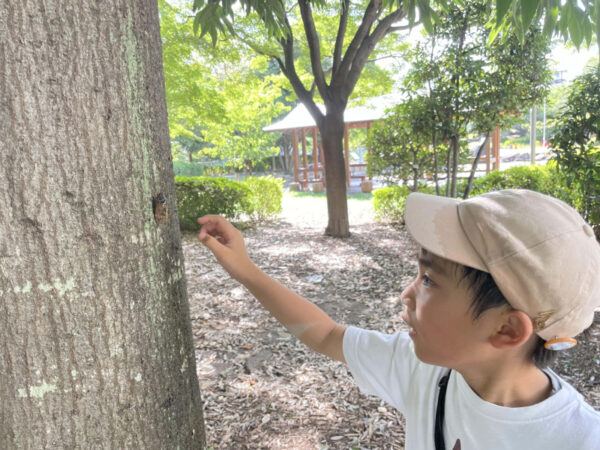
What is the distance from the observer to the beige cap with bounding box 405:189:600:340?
87cm

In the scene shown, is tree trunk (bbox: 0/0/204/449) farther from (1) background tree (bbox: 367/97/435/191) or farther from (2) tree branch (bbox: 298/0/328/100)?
(1) background tree (bbox: 367/97/435/191)

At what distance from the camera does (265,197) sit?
10375mm

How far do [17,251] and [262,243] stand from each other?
692 cm

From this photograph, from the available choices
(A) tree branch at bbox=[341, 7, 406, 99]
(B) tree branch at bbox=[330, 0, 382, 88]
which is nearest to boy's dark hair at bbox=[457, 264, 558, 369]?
(B) tree branch at bbox=[330, 0, 382, 88]

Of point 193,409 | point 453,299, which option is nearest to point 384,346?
point 453,299

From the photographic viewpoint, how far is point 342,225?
26.2 feet

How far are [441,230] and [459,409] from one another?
493 millimetres

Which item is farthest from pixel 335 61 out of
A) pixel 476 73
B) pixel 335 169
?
pixel 476 73

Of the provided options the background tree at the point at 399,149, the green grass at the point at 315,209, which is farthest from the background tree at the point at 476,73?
the green grass at the point at 315,209

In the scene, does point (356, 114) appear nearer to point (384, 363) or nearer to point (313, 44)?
point (313, 44)

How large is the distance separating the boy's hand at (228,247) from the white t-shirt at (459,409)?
1.37 feet

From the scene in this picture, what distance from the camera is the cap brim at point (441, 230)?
93 centimetres

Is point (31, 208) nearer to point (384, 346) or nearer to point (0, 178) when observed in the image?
point (0, 178)

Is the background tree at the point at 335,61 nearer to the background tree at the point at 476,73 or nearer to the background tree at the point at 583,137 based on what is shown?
the background tree at the point at 476,73
